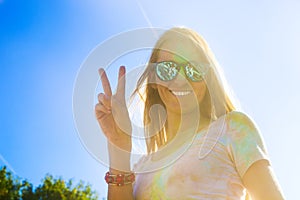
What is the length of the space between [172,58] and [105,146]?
607mm

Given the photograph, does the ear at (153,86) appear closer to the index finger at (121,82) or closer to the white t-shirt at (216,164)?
the index finger at (121,82)

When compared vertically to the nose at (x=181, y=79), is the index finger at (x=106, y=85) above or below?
above


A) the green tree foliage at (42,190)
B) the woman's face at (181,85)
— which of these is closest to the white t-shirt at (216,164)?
the woman's face at (181,85)

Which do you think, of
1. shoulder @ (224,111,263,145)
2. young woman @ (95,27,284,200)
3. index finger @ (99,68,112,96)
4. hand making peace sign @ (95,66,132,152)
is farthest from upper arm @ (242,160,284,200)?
index finger @ (99,68,112,96)

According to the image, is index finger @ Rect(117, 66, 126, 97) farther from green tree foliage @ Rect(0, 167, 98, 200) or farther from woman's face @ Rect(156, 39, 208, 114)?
green tree foliage @ Rect(0, 167, 98, 200)

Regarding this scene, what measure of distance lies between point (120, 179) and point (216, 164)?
22.5 inches

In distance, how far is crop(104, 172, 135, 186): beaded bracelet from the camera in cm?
232

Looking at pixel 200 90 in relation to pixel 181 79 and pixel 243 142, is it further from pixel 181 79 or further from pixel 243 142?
pixel 243 142

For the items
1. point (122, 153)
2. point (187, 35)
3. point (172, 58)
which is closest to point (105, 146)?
point (122, 153)

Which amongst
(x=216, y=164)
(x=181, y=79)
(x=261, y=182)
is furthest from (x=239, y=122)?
(x=181, y=79)

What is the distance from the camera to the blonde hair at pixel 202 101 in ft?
7.37

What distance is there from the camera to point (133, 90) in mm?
2648

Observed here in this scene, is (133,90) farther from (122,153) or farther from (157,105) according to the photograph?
(122,153)

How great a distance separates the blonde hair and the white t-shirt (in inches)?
5.7
